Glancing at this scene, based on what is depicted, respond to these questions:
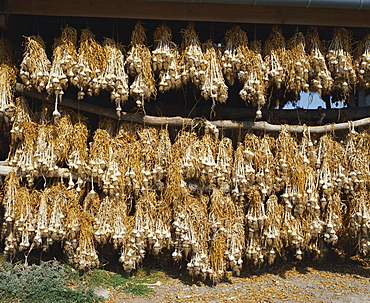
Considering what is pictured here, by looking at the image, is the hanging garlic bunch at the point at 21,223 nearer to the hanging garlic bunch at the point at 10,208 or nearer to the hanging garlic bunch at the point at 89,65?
the hanging garlic bunch at the point at 10,208

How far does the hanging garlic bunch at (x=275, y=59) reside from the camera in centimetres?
528

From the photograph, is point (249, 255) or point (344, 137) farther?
point (344, 137)

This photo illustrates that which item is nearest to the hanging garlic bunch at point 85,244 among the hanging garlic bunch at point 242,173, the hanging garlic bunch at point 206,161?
the hanging garlic bunch at point 206,161

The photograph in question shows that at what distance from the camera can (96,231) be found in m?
5.09

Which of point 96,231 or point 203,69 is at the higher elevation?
point 203,69

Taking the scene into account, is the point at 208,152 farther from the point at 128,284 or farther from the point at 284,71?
the point at 128,284

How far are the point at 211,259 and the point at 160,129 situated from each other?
165cm

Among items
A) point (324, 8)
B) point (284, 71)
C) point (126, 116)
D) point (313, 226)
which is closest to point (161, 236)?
point (126, 116)

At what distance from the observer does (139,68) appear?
5109 millimetres

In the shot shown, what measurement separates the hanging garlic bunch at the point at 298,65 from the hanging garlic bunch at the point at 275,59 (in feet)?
0.25

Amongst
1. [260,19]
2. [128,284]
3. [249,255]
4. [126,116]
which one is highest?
[260,19]

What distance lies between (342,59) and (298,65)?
0.56 meters

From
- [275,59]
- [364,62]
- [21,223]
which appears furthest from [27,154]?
[364,62]

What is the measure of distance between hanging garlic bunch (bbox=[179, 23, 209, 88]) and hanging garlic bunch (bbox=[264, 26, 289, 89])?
0.76m
